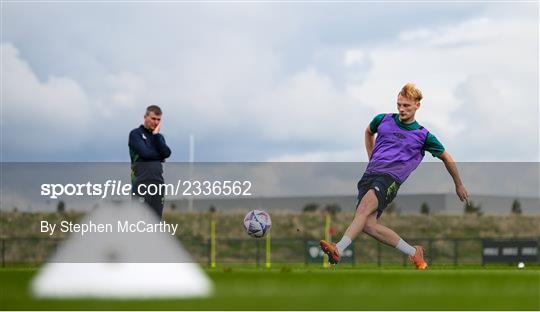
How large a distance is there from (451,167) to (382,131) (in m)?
1.24

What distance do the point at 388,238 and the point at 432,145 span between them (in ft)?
5.42

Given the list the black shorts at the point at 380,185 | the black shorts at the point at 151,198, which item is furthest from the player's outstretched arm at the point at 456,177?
the black shorts at the point at 151,198

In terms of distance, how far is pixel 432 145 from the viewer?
13414mm

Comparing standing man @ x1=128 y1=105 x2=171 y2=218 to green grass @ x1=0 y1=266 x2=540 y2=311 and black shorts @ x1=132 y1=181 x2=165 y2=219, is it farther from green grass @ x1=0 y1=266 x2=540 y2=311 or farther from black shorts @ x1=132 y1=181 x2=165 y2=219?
green grass @ x1=0 y1=266 x2=540 y2=311

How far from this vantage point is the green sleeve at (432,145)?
13.4 m

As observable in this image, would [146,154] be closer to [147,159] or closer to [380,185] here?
[147,159]

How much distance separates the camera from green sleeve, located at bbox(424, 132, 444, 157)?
13406 mm

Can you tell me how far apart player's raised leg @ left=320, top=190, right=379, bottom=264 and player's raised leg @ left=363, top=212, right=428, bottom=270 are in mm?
131

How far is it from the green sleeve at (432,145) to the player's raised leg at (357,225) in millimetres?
1024

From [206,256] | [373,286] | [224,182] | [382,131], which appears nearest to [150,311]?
[382,131]

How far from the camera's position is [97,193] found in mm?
19156

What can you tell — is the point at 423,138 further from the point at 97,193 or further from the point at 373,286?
the point at 97,193

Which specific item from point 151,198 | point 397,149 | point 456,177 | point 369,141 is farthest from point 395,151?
Answer: point 151,198

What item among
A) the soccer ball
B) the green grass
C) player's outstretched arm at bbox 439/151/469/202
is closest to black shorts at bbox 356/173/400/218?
player's outstretched arm at bbox 439/151/469/202
